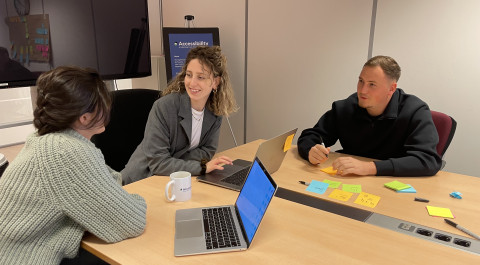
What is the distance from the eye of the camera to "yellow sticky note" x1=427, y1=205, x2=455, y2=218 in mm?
1272

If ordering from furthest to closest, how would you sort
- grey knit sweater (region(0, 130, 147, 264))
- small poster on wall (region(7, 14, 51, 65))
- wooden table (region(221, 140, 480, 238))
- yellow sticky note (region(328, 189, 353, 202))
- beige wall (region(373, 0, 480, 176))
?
beige wall (region(373, 0, 480, 176)) < small poster on wall (region(7, 14, 51, 65)) < yellow sticky note (region(328, 189, 353, 202)) < wooden table (region(221, 140, 480, 238)) < grey knit sweater (region(0, 130, 147, 264))

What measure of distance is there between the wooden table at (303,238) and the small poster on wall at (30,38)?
4.85ft

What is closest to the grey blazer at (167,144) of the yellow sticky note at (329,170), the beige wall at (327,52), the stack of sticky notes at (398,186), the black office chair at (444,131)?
the yellow sticky note at (329,170)

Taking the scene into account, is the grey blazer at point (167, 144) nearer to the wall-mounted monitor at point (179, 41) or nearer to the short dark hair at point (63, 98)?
the short dark hair at point (63, 98)

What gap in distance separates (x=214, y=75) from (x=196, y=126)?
0.95 feet

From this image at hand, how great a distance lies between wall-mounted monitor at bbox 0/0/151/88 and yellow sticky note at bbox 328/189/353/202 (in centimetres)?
205

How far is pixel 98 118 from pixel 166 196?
40 centimetres

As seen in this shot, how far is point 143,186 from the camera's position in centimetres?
147

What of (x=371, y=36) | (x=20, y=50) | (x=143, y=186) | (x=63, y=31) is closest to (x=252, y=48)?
(x=371, y=36)

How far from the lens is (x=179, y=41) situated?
132 inches

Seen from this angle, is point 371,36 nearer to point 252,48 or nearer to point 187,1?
point 252,48

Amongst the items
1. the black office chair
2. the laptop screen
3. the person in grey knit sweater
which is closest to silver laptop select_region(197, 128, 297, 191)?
the laptop screen

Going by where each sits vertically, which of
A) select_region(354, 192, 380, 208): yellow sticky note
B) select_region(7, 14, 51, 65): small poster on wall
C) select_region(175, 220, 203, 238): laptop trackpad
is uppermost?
select_region(7, 14, 51, 65): small poster on wall

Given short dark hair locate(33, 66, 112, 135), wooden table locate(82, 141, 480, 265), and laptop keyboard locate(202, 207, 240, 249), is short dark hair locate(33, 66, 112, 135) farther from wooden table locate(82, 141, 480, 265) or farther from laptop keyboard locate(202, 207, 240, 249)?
laptop keyboard locate(202, 207, 240, 249)
